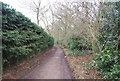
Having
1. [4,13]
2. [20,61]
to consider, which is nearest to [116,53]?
[20,61]

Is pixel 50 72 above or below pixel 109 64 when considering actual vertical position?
below

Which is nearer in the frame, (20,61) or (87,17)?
(20,61)

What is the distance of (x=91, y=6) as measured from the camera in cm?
620

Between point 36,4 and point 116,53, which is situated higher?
point 36,4

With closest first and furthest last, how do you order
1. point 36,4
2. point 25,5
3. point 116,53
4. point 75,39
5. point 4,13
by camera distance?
point 116,53
point 4,13
point 75,39
point 25,5
point 36,4

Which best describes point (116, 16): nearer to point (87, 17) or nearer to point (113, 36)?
point (113, 36)

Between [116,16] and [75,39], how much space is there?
8719 mm

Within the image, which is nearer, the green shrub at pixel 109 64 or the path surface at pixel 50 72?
the green shrub at pixel 109 64

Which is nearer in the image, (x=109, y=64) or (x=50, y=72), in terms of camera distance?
(x=109, y=64)

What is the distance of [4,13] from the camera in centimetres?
421

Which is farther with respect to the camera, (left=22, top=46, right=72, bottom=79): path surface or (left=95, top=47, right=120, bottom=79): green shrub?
(left=22, top=46, right=72, bottom=79): path surface

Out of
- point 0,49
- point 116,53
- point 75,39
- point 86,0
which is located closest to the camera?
point 0,49

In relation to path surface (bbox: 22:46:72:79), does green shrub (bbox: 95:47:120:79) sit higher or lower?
higher

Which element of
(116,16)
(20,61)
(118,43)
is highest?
(116,16)
